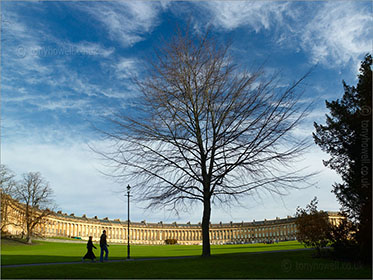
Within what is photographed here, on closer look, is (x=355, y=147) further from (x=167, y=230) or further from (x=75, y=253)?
(x=167, y=230)

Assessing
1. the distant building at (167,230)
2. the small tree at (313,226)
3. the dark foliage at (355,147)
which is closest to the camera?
the dark foliage at (355,147)

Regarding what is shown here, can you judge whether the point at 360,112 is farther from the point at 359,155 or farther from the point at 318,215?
the point at 318,215

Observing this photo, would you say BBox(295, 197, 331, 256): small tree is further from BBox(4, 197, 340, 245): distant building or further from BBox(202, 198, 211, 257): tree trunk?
BBox(4, 197, 340, 245): distant building

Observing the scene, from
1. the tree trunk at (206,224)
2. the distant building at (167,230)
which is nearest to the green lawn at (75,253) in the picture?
the tree trunk at (206,224)

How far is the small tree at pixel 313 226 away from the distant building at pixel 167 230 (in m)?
105

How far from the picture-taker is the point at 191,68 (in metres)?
19.1

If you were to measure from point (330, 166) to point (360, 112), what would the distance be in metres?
5.82

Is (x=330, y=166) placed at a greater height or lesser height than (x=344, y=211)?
greater

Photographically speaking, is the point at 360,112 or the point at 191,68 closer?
the point at 360,112

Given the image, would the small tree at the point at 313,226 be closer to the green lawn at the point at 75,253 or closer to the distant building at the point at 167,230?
the green lawn at the point at 75,253

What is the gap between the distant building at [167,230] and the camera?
4865 inches

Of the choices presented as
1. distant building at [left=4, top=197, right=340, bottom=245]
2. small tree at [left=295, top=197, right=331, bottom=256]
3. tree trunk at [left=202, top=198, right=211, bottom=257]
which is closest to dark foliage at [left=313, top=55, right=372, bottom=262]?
small tree at [left=295, top=197, right=331, bottom=256]

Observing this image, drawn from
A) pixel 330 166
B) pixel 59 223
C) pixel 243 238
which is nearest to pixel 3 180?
pixel 330 166

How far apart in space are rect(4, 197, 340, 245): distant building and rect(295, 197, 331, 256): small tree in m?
105
